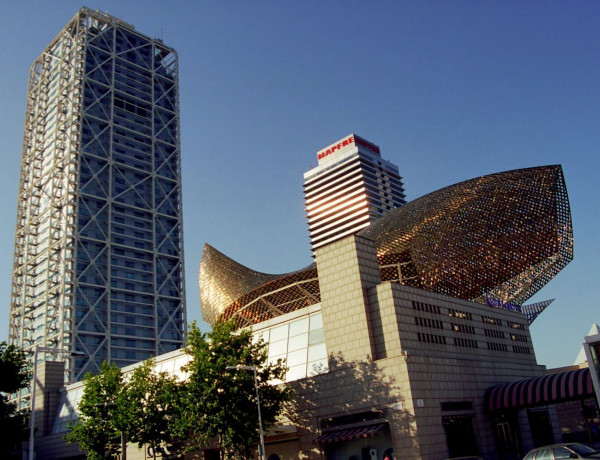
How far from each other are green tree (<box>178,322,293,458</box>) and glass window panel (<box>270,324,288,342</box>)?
19.2 feet

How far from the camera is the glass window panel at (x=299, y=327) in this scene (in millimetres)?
43991

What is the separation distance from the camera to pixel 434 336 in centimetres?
4072

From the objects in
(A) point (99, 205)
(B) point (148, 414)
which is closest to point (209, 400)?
(B) point (148, 414)

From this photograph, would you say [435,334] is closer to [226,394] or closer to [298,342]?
[298,342]

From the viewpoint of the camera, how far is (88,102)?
127438 millimetres

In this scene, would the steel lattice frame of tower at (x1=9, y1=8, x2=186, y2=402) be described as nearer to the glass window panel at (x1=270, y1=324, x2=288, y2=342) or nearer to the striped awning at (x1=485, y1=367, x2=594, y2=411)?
the glass window panel at (x1=270, y1=324, x2=288, y2=342)

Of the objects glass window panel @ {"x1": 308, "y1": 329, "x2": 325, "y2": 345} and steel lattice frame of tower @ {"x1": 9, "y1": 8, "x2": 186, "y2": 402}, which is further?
steel lattice frame of tower @ {"x1": 9, "y1": 8, "x2": 186, "y2": 402}

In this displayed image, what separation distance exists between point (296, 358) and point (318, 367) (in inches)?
104

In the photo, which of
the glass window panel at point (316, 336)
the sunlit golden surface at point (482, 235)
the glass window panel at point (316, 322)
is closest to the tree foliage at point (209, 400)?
the glass window panel at point (316, 336)

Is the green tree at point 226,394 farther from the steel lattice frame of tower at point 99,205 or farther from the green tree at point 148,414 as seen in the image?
the steel lattice frame of tower at point 99,205

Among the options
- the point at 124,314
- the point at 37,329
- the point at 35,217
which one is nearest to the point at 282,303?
the point at 124,314

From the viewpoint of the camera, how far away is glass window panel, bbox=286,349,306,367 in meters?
42.7

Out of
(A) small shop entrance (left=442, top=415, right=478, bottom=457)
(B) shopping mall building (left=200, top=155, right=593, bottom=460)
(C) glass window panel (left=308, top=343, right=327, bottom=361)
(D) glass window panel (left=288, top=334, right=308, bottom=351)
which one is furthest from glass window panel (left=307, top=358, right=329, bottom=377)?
(A) small shop entrance (left=442, top=415, right=478, bottom=457)

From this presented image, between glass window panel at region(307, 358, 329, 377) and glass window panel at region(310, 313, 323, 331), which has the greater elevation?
glass window panel at region(310, 313, 323, 331)
